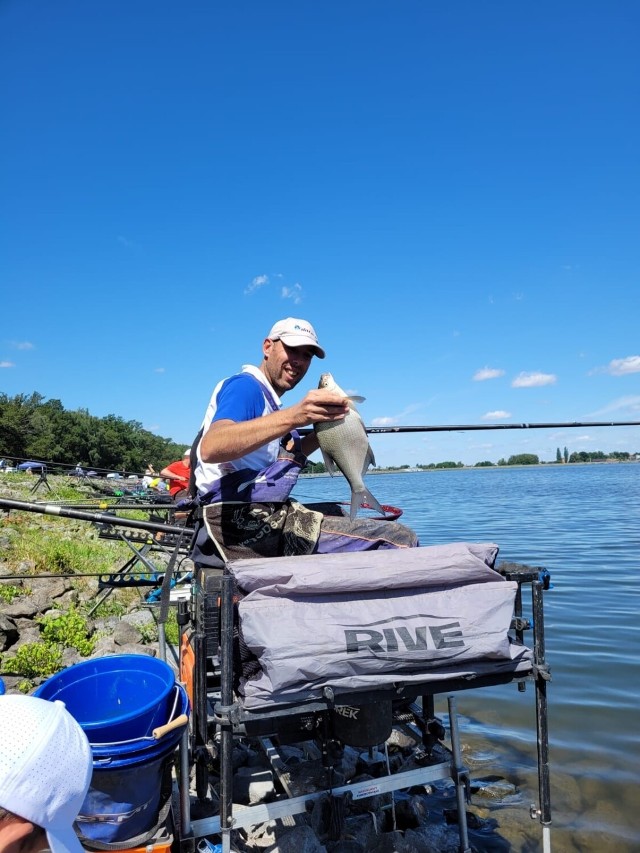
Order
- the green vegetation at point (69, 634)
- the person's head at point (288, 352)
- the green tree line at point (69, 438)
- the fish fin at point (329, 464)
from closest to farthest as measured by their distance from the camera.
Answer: the fish fin at point (329, 464), the person's head at point (288, 352), the green vegetation at point (69, 634), the green tree line at point (69, 438)

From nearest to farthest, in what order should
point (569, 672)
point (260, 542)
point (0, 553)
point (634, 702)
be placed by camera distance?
point (260, 542)
point (634, 702)
point (569, 672)
point (0, 553)

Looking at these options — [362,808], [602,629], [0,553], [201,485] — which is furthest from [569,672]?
[0,553]

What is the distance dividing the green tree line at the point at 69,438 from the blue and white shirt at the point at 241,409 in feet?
196

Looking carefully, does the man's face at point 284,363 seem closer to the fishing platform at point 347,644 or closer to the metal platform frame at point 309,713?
the fishing platform at point 347,644

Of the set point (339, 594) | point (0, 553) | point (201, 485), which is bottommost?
point (0, 553)

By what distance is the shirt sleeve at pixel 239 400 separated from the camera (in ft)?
9.84

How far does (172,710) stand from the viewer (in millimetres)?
2775

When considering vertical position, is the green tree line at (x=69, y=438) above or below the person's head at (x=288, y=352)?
above

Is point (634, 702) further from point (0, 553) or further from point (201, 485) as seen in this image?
point (0, 553)

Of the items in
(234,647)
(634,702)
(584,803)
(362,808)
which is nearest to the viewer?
(234,647)

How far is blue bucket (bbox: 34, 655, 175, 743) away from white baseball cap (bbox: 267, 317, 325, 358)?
6.06ft

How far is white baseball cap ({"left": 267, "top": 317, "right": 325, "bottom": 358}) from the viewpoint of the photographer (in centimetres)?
339

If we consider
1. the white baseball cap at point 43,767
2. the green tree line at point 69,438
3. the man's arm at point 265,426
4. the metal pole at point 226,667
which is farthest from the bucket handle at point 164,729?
the green tree line at point 69,438

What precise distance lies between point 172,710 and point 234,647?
0.48 metres
